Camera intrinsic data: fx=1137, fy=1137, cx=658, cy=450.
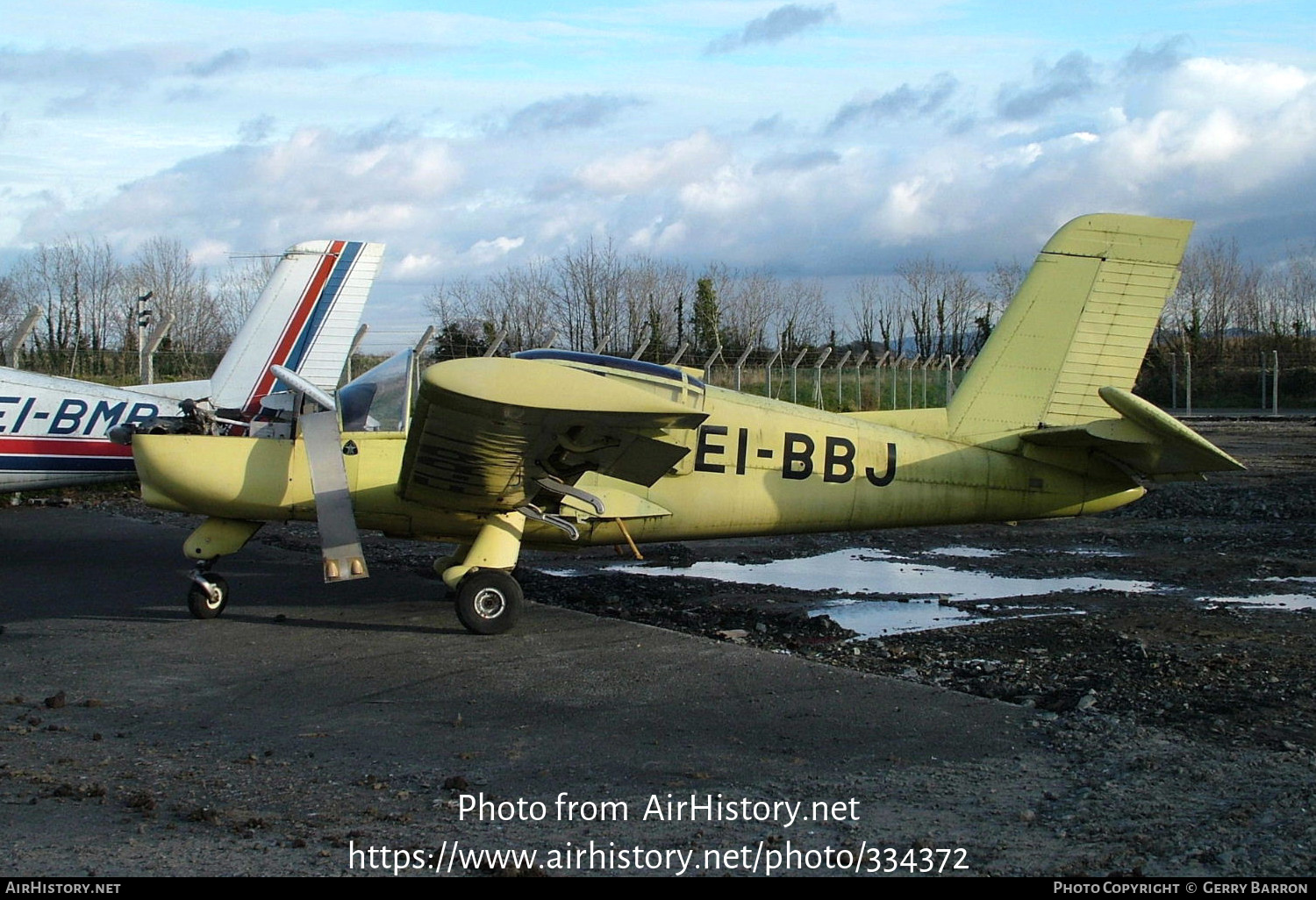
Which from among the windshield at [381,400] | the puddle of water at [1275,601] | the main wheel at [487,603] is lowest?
the puddle of water at [1275,601]

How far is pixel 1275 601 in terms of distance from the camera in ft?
29.6

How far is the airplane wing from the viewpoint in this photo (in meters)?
6.72

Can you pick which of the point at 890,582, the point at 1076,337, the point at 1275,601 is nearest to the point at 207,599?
the point at 890,582

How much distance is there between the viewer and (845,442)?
937cm

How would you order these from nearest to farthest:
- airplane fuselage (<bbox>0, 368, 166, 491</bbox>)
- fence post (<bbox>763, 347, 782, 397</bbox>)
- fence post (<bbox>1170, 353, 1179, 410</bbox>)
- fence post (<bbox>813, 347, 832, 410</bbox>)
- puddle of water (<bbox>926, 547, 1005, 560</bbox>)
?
1. puddle of water (<bbox>926, 547, 1005, 560</bbox>)
2. airplane fuselage (<bbox>0, 368, 166, 491</bbox>)
3. fence post (<bbox>763, 347, 782, 397</bbox>)
4. fence post (<bbox>813, 347, 832, 410</bbox>)
5. fence post (<bbox>1170, 353, 1179, 410</bbox>)

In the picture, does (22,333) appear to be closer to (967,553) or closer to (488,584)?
(488,584)

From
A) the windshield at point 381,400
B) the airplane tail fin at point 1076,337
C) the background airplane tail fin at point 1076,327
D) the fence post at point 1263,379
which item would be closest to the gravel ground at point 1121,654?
the airplane tail fin at point 1076,337

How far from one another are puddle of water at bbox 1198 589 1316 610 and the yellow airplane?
1059 millimetres

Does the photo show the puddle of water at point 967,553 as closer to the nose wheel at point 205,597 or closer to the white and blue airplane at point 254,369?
the nose wheel at point 205,597

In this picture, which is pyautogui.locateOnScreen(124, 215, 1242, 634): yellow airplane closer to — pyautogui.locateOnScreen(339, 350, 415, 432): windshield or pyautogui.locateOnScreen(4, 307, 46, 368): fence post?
pyautogui.locateOnScreen(339, 350, 415, 432): windshield

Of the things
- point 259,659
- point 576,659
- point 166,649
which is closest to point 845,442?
point 576,659

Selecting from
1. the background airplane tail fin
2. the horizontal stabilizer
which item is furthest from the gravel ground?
the background airplane tail fin

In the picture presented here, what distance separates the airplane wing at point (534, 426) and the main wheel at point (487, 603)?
588 millimetres

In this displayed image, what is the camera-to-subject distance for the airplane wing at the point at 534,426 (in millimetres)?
6719
